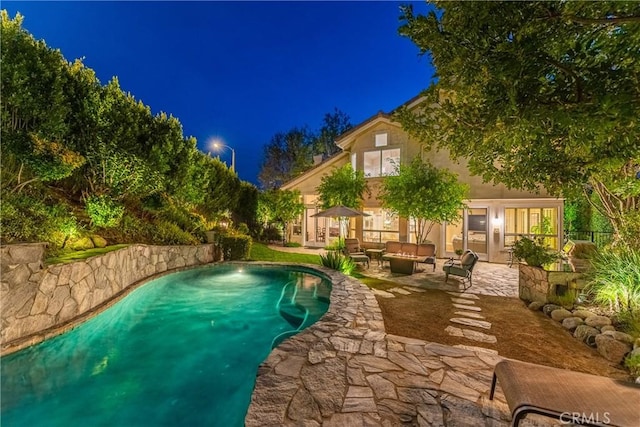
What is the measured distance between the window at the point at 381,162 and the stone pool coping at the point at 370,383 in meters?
11.9

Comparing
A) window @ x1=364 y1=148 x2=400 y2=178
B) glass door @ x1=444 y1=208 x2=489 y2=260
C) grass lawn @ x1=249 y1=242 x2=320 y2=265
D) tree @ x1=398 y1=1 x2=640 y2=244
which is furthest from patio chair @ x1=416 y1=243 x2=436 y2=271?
tree @ x1=398 y1=1 x2=640 y2=244

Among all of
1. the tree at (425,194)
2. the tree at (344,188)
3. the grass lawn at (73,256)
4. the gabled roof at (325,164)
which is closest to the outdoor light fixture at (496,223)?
the tree at (425,194)

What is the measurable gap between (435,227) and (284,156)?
2406 cm

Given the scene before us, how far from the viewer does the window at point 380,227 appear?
15.7 metres

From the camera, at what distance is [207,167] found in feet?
51.8

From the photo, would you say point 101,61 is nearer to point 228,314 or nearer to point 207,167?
point 207,167

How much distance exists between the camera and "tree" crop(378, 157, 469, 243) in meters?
11.2

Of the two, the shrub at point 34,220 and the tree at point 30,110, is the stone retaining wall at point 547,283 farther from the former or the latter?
the tree at point 30,110

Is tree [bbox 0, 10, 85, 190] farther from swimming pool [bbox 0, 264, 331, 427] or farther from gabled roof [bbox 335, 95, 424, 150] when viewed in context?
gabled roof [bbox 335, 95, 424, 150]

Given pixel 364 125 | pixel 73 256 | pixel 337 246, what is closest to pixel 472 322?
pixel 73 256

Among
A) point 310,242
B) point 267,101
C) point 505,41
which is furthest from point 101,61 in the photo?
point 505,41

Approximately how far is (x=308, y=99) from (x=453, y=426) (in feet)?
279

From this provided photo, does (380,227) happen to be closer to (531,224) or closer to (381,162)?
(381,162)

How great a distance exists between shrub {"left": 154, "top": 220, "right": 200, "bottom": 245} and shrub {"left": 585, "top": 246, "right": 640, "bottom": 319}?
42.5 ft
